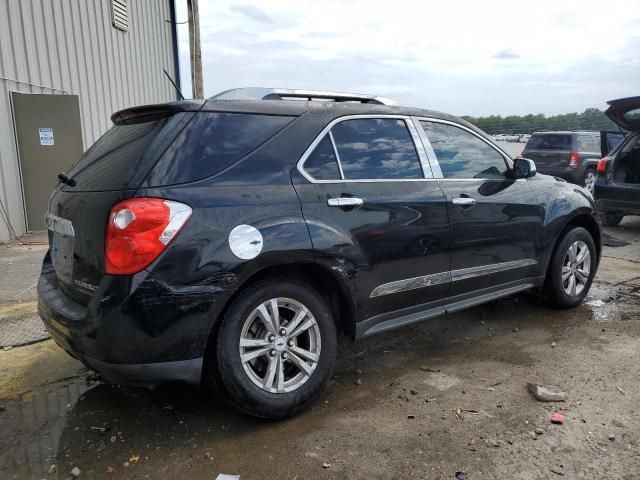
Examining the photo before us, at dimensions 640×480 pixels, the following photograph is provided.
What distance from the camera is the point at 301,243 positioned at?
9.20ft

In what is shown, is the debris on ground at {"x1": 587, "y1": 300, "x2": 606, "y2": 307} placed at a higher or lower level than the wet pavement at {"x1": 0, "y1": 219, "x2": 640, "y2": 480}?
lower

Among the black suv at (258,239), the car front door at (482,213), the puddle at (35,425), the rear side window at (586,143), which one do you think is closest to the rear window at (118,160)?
the black suv at (258,239)

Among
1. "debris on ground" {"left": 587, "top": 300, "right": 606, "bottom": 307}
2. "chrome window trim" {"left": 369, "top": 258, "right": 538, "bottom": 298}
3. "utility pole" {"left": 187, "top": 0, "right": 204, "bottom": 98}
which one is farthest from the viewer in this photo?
"utility pole" {"left": 187, "top": 0, "right": 204, "bottom": 98}

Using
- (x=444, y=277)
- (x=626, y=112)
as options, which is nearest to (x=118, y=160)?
(x=444, y=277)

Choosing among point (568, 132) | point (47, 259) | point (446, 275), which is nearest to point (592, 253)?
point (446, 275)

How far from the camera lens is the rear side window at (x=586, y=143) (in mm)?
12836

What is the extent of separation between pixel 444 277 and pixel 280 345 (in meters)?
1.35

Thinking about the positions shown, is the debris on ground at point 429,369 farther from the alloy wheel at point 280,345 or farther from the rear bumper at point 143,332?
the rear bumper at point 143,332

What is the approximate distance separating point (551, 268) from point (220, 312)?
314 centimetres

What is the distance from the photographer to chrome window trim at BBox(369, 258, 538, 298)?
3.26m

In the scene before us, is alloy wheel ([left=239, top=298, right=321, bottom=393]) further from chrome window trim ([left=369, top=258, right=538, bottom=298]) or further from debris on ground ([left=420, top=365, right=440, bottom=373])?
debris on ground ([left=420, top=365, right=440, bottom=373])

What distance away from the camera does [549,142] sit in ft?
43.3

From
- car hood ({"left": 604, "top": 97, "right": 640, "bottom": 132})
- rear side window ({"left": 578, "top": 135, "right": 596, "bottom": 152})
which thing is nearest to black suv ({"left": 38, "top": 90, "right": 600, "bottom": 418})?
car hood ({"left": 604, "top": 97, "right": 640, "bottom": 132})

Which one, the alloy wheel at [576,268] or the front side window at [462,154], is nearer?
the front side window at [462,154]
